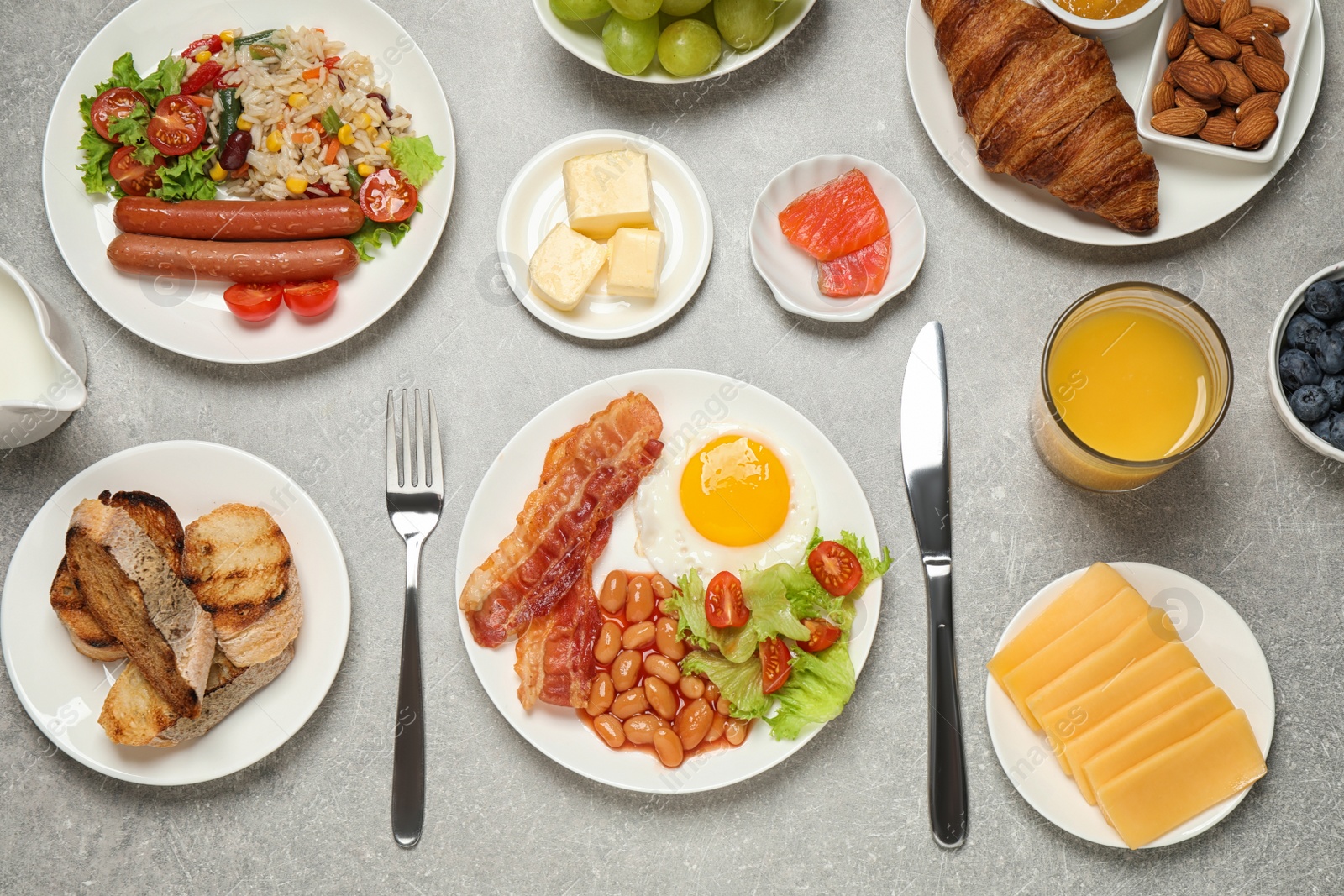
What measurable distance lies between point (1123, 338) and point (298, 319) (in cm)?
237

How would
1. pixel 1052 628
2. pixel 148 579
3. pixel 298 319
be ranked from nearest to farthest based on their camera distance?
pixel 148 579
pixel 1052 628
pixel 298 319

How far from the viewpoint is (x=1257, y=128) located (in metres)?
2.44

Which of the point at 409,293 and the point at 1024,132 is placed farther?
the point at 409,293

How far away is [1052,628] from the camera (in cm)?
252

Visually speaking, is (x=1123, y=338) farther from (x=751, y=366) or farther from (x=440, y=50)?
(x=440, y=50)

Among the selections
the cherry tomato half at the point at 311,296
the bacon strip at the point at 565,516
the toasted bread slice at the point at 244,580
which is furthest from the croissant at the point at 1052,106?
the toasted bread slice at the point at 244,580

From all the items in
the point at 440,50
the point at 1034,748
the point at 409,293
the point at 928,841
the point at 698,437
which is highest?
the point at 440,50

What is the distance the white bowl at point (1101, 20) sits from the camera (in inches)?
95.6

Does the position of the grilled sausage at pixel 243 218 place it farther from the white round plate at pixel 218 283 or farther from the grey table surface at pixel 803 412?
the grey table surface at pixel 803 412

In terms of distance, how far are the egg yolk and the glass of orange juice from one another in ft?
2.53

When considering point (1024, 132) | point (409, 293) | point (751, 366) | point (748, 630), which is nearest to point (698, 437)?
point (751, 366)

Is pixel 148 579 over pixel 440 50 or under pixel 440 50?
under

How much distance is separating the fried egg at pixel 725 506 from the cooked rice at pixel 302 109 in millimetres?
1302

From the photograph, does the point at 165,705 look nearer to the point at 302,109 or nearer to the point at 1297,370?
the point at 302,109
